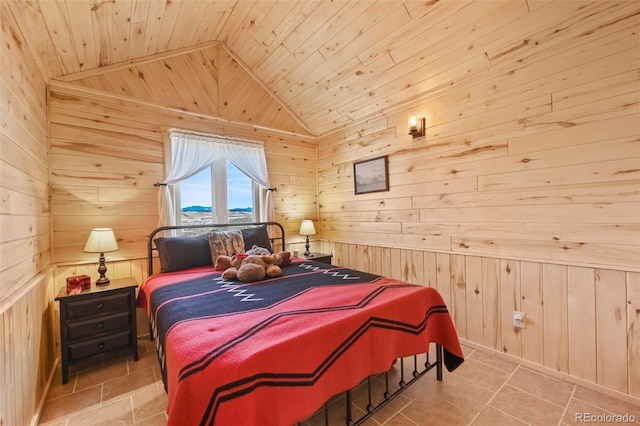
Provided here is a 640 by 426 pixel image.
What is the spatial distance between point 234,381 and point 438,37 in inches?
108

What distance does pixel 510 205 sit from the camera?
2.28 m

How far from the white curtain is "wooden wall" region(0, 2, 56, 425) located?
0.97 meters

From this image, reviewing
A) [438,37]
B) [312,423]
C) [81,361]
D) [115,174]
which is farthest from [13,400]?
[438,37]

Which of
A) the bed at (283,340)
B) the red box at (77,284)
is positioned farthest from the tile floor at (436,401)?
the red box at (77,284)

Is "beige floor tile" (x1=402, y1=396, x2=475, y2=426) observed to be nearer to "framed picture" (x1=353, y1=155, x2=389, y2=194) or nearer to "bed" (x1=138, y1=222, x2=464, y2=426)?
"bed" (x1=138, y1=222, x2=464, y2=426)

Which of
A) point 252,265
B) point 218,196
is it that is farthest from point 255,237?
point 252,265

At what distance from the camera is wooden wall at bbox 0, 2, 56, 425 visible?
53.6 inches

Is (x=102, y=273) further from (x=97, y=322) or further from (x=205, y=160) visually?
(x=205, y=160)

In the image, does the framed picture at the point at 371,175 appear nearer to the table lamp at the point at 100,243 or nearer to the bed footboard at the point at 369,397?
the bed footboard at the point at 369,397

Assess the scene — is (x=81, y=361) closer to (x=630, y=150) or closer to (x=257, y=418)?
(x=257, y=418)

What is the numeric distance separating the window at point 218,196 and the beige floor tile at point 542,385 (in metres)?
3.11

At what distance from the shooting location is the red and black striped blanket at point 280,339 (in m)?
1.03

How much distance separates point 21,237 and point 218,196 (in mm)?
1907

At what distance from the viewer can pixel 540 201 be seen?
6.94ft
